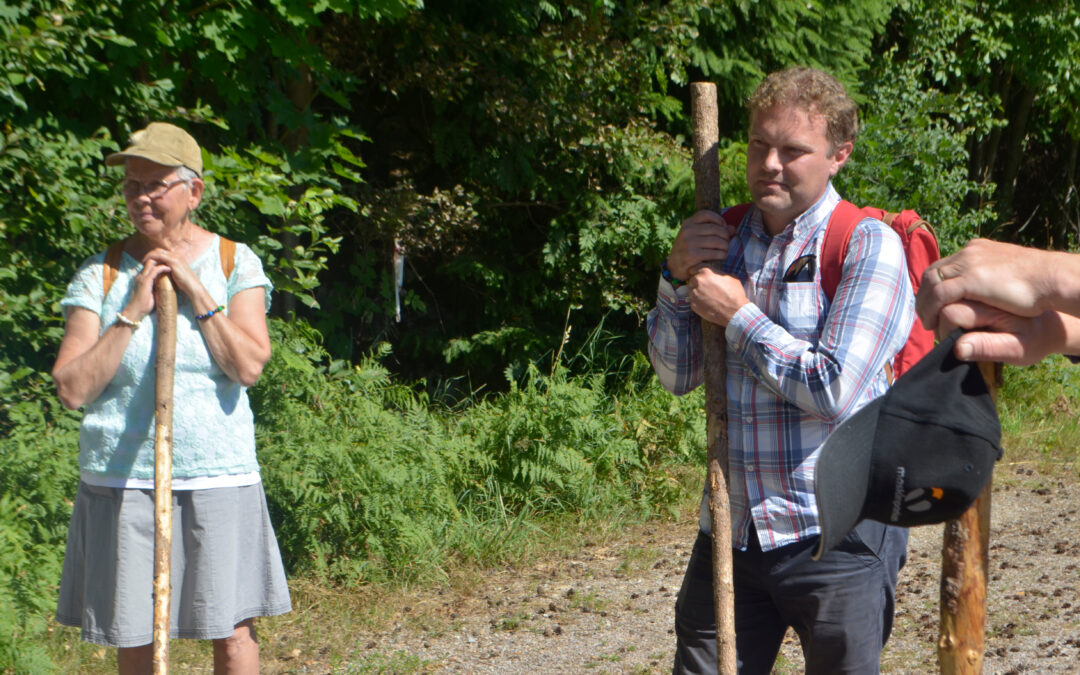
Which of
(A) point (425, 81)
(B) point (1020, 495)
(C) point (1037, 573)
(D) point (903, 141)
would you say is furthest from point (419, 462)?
(D) point (903, 141)

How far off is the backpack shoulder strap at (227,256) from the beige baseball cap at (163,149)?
0.23 m

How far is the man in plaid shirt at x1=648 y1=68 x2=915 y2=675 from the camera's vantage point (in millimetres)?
2354

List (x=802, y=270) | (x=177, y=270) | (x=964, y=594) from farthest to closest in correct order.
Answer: (x=177, y=270) → (x=802, y=270) → (x=964, y=594)

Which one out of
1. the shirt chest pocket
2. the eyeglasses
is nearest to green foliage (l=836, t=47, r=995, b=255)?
the shirt chest pocket

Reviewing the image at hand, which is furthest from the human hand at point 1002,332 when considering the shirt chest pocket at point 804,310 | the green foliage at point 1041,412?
the green foliage at point 1041,412

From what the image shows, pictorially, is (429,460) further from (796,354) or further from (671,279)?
(796,354)

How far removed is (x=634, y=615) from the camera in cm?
513

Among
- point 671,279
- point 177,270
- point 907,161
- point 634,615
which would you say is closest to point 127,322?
point 177,270

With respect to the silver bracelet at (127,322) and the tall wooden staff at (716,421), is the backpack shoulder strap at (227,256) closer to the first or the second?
the silver bracelet at (127,322)

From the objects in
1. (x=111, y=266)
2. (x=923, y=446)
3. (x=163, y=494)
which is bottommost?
(x=163, y=494)

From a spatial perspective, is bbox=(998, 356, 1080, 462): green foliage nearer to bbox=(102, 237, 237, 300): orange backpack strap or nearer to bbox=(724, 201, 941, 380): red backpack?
bbox=(724, 201, 941, 380): red backpack

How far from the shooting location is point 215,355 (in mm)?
Answer: 3031

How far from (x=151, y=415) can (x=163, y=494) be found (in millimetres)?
280

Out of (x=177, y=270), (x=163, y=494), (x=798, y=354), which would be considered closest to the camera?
(x=798, y=354)
